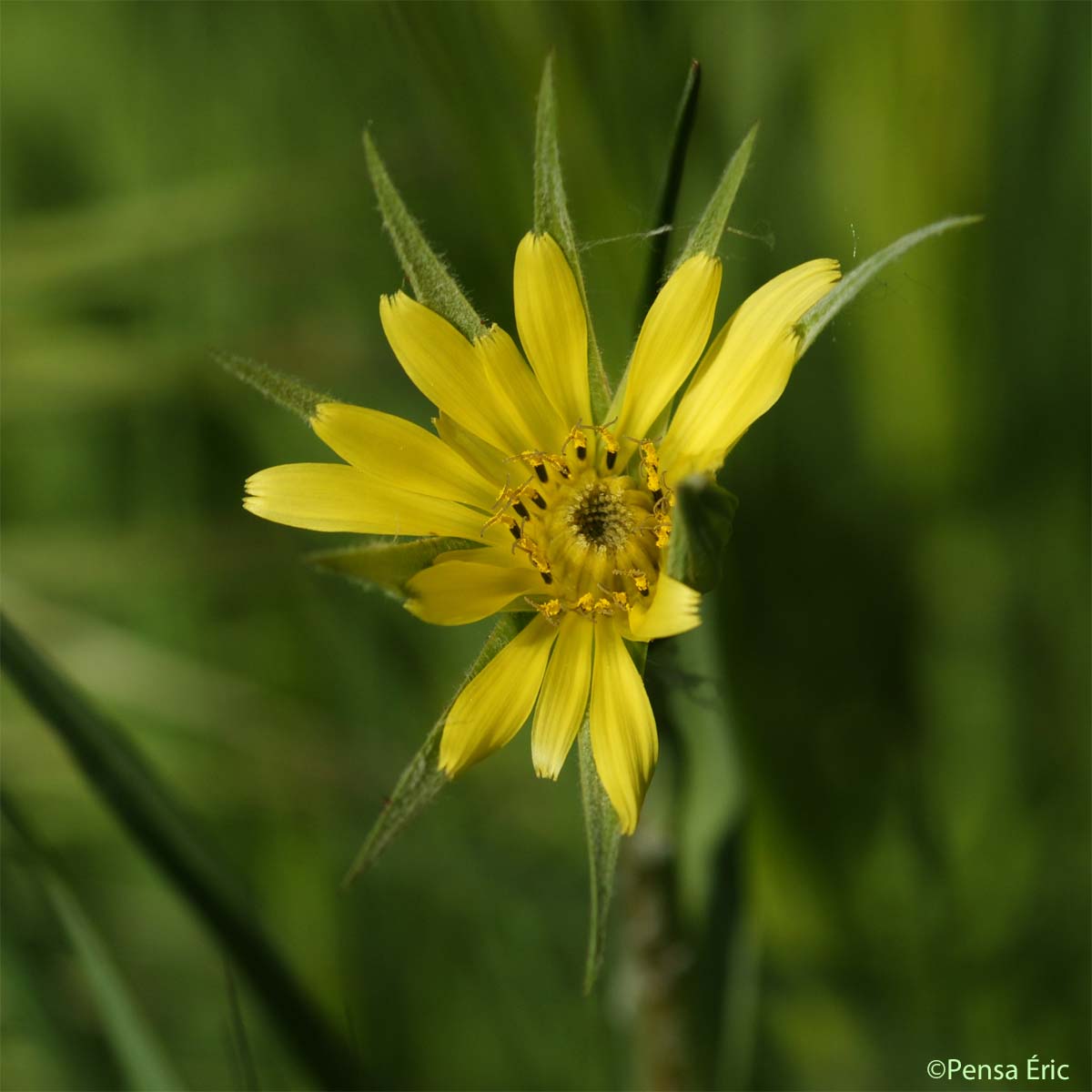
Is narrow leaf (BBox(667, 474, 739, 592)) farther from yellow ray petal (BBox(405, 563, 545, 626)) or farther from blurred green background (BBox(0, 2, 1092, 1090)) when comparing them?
blurred green background (BBox(0, 2, 1092, 1090))

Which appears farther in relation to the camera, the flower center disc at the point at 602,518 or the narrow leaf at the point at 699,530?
the flower center disc at the point at 602,518

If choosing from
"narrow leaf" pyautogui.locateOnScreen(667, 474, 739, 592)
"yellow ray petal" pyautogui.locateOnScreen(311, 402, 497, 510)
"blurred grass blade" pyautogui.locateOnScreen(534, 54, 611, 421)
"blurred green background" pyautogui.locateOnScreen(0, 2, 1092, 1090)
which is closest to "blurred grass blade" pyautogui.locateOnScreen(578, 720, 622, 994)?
→ "narrow leaf" pyautogui.locateOnScreen(667, 474, 739, 592)

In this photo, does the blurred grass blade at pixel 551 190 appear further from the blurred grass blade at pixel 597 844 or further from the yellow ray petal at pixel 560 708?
the blurred grass blade at pixel 597 844

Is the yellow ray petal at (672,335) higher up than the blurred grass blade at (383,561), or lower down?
higher up

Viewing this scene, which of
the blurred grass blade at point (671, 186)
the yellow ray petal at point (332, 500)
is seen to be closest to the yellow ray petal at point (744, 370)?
the blurred grass blade at point (671, 186)

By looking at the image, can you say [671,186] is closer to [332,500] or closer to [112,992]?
[332,500]

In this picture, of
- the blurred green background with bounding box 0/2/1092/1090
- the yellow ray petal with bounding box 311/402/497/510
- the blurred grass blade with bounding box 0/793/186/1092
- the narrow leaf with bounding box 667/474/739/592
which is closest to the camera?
the narrow leaf with bounding box 667/474/739/592
